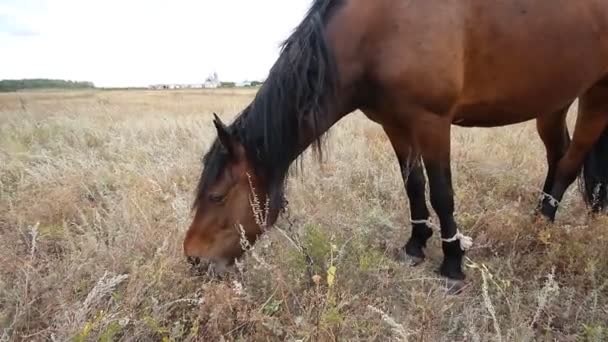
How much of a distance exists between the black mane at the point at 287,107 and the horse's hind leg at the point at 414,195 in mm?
653

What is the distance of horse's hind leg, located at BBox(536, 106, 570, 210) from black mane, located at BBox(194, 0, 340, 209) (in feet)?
7.09

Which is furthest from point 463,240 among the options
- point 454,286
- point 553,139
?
point 553,139

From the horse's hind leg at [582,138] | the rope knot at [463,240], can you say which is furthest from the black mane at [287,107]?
the horse's hind leg at [582,138]

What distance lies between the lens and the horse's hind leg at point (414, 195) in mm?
2475

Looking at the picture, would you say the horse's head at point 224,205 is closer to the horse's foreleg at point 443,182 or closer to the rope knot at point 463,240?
the horse's foreleg at point 443,182

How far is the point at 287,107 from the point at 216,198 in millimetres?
583

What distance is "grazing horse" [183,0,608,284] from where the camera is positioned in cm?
199

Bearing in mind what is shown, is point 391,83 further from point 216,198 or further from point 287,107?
point 216,198

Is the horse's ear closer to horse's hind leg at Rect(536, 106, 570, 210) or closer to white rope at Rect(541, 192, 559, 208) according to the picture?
white rope at Rect(541, 192, 559, 208)

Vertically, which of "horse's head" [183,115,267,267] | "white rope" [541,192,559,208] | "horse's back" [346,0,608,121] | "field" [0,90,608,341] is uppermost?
"horse's back" [346,0,608,121]

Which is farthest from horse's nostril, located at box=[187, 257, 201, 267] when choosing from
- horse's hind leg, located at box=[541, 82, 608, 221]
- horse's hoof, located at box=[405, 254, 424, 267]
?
A: horse's hind leg, located at box=[541, 82, 608, 221]

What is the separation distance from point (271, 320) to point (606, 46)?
2.49m

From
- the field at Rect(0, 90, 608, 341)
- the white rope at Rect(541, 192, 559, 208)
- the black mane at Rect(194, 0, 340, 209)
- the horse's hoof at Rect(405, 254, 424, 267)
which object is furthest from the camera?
the white rope at Rect(541, 192, 559, 208)

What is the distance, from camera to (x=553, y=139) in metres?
3.27
